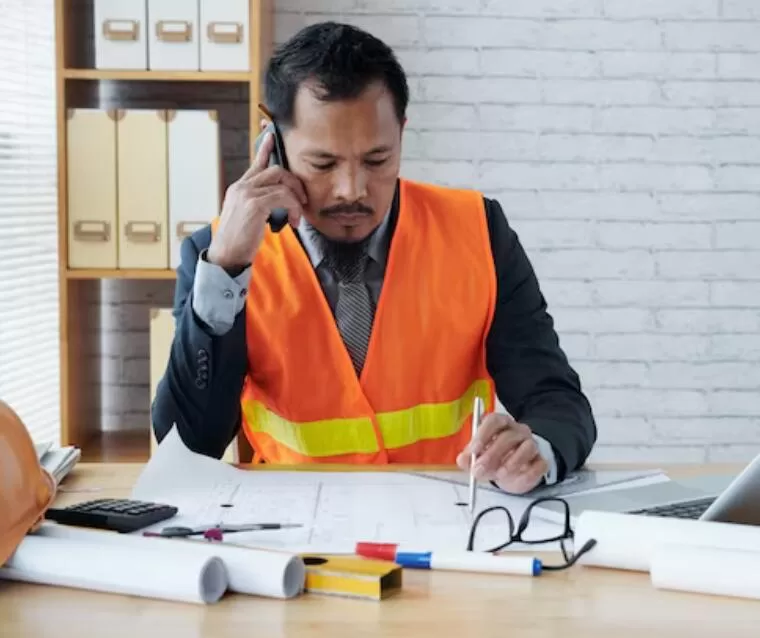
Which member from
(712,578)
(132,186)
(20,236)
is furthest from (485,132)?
(712,578)

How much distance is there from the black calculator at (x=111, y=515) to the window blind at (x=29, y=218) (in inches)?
60.3

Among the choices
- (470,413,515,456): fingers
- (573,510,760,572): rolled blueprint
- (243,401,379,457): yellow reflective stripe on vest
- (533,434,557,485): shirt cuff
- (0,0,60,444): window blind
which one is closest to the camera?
(573,510,760,572): rolled blueprint

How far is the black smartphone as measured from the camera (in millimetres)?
1853

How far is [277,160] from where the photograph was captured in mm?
1917

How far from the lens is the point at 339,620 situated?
98 cm

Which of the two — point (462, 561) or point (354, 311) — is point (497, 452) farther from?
point (354, 311)

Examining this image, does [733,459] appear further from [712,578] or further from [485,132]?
[712,578]

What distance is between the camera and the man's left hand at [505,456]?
4.59 feet

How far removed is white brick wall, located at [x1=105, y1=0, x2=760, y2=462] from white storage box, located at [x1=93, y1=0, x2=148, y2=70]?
465 mm

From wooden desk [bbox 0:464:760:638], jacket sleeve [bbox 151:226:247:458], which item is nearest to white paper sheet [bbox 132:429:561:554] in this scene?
wooden desk [bbox 0:464:760:638]

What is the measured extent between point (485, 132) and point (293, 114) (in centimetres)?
142

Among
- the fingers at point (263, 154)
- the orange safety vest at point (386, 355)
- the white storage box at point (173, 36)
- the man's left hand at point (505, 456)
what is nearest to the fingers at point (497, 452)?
the man's left hand at point (505, 456)

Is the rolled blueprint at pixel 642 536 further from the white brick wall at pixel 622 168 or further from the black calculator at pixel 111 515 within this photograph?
the white brick wall at pixel 622 168

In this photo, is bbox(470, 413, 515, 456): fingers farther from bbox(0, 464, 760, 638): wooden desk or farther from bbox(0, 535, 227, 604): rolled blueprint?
bbox(0, 535, 227, 604): rolled blueprint
